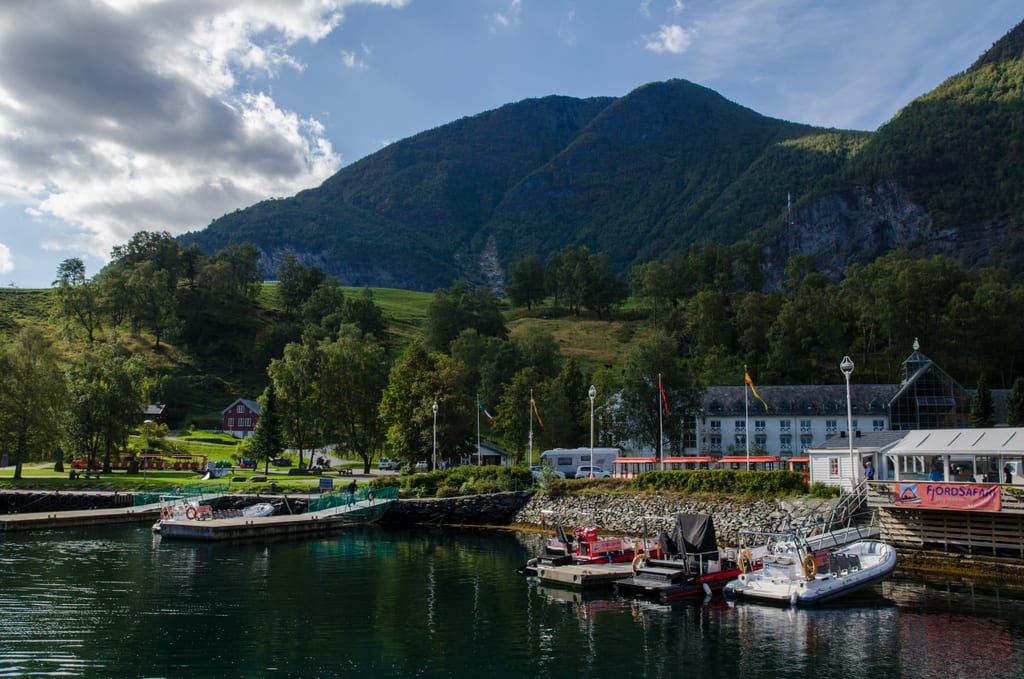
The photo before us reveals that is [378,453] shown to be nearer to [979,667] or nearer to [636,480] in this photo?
[636,480]

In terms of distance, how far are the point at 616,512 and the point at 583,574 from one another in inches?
732

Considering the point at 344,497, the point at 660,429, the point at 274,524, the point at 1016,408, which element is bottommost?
the point at 274,524

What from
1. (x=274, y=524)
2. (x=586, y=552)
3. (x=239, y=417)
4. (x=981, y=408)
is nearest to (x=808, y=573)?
(x=586, y=552)

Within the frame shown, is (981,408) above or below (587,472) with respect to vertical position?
above

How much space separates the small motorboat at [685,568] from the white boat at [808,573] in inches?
42.7

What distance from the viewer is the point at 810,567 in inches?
1234

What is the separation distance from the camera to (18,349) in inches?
3142

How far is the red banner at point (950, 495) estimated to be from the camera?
35.0 metres

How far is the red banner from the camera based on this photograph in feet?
115

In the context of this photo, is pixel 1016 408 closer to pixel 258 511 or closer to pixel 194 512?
pixel 258 511

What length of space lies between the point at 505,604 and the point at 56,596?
62.2 feet

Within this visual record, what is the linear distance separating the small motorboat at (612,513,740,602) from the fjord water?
1074mm

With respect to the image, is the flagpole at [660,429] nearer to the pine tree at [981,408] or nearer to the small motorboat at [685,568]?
the small motorboat at [685,568]

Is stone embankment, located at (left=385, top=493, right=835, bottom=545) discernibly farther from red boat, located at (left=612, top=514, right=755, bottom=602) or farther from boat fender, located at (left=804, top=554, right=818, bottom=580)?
red boat, located at (left=612, top=514, right=755, bottom=602)
